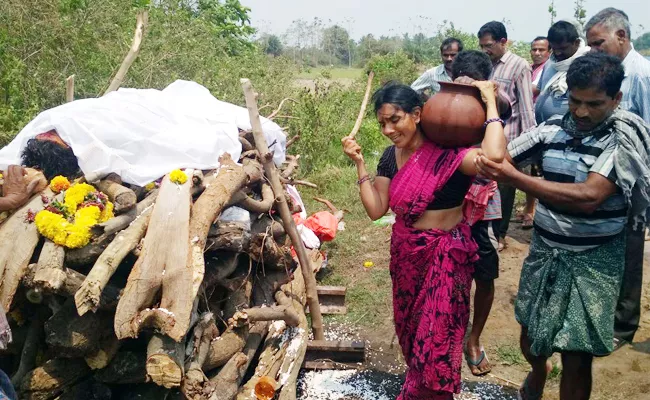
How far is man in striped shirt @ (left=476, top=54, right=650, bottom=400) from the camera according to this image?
9.05 feet

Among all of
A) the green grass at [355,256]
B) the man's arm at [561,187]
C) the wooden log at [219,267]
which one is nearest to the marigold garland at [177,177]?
the wooden log at [219,267]

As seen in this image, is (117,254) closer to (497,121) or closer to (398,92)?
(398,92)

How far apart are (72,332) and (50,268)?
1.07ft

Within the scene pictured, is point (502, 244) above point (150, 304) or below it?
below

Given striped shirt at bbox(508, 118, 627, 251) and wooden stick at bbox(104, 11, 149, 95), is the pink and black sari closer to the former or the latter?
striped shirt at bbox(508, 118, 627, 251)

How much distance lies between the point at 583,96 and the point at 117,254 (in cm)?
237

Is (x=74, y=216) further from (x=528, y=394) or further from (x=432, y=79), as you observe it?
(x=432, y=79)

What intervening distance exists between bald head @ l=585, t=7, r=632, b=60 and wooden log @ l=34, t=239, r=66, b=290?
3.46 m

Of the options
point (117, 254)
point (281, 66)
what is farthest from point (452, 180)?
point (281, 66)

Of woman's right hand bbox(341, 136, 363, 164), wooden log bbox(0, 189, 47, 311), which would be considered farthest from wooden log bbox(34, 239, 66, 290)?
woman's right hand bbox(341, 136, 363, 164)

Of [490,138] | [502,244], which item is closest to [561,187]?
[490,138]

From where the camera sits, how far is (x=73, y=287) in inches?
114

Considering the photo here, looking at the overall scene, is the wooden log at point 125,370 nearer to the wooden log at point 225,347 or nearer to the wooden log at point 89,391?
the wooden log at point 89,391

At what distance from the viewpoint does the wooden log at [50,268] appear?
9.28 ft
